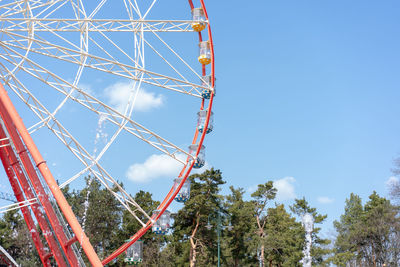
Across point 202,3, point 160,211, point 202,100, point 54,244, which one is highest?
point 202,3

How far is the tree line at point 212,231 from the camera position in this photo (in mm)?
40000

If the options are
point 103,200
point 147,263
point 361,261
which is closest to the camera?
point 147,263

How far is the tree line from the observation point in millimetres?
40000

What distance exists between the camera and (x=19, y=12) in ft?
42.7

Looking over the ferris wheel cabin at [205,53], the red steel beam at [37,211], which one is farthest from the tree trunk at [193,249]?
the red steel beam at [37,211]

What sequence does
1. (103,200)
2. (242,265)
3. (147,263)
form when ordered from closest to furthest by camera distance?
(147,263) → (103,200) → (242,265)

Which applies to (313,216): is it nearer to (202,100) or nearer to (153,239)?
(153,239)

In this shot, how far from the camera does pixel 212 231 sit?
133ft

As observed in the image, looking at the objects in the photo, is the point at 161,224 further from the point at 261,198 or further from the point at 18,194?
the point at 261,198

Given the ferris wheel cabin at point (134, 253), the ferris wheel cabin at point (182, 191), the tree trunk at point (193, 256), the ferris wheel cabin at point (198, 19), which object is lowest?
the ferris wheel cabin at point (134, 253)

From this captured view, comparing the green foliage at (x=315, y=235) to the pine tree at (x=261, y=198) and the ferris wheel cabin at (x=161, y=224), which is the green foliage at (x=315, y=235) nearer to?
the pine tree at (x=261, y=198)

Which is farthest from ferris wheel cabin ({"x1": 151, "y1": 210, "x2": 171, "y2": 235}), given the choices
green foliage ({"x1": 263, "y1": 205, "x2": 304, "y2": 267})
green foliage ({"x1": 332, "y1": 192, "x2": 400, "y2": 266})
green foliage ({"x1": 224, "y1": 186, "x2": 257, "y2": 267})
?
green foliage ({"x1": 332, "y1": 192, "x2": 400, "y2": 266})

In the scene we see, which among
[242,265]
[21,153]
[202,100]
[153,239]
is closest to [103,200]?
[153,239]

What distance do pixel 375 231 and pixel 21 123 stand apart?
4821 cm
